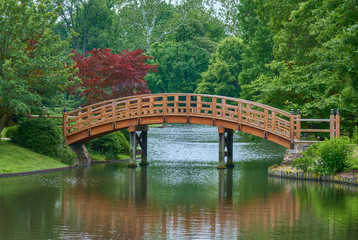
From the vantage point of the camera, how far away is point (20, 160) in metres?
30.5

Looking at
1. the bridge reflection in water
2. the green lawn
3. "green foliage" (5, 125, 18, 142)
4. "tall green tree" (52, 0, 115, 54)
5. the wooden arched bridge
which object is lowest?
the bridge reflection in water

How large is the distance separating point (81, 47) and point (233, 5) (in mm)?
24220

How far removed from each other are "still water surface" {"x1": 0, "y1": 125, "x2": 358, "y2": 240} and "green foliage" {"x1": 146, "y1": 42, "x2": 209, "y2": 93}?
5838cm

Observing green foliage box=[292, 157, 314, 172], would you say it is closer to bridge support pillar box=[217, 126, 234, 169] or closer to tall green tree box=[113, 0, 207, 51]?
bridge support pillar box=[217, 126, 234, 169]

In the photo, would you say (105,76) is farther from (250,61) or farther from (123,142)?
(250,61)

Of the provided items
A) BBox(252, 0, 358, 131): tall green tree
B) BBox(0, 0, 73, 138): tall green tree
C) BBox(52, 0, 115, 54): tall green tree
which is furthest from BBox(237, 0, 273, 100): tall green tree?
BBox(52, 0, 115, 54): tall green tree

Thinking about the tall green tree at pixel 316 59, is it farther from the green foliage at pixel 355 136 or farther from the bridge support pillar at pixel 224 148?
the bridge support pillar at pixel 224 148

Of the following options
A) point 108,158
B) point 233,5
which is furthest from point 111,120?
point 233,5

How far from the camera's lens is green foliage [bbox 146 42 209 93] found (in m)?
92.7

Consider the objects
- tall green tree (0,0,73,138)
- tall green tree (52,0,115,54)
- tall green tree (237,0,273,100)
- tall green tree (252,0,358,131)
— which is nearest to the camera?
tall green tree (252,0,358,131)

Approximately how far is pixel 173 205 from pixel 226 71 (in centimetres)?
6108

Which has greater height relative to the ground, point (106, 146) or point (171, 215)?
point (106, 146)

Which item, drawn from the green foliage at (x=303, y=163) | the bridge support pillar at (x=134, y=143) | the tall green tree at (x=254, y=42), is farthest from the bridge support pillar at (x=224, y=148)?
the tall green tree at (x=254, y=42)

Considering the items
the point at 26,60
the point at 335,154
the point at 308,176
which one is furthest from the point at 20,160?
the point at 335,154
